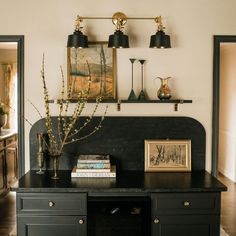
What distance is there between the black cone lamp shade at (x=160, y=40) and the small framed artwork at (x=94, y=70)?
0.38 m

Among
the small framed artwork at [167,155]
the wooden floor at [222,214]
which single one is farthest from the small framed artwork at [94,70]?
the wooden floor at [222,214]

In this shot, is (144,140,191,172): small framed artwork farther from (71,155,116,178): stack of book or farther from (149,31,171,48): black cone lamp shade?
(149,31,171,48): black cone lamp shade

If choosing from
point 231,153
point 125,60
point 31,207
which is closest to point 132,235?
point 31,207

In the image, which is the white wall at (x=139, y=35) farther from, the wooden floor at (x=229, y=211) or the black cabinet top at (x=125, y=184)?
the wooden floor at (x=229, y=211)

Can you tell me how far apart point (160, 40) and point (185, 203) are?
1.32m

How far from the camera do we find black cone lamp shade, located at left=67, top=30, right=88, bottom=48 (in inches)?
115

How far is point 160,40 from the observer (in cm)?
295

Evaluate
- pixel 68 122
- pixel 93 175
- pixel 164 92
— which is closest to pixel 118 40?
pixel 164 92

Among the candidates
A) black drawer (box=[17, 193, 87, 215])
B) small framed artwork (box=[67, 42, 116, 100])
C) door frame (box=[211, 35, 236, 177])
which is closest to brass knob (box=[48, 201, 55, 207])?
black drawer (box=[17, 193, 87, 215])

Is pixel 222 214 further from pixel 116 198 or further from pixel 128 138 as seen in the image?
pixel 116 198

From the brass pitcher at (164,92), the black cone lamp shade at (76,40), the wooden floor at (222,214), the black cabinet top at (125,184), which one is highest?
the black cone lamp shade at (76,40)

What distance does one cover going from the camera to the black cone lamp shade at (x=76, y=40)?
2934 millimetres

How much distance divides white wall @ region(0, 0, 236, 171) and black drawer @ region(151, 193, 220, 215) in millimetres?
859

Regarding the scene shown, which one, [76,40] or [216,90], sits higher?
[76,40]
